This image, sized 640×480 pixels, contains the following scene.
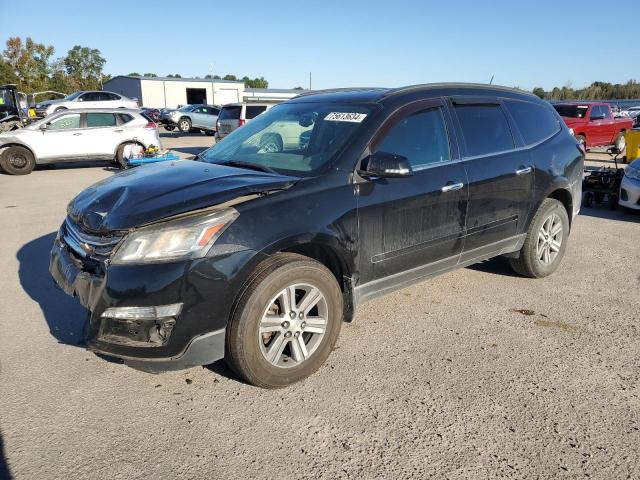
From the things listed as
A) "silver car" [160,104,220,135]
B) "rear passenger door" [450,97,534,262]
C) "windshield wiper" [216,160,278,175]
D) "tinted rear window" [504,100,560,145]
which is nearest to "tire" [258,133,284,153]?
"windshield wiper" [216,160,278,175]

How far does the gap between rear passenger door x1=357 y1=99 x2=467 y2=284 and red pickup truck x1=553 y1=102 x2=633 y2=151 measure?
14.5 metres

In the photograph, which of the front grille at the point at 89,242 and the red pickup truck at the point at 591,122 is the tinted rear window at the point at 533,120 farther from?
the red pickup truck at the point at 591,122

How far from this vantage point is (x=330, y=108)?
3826mm

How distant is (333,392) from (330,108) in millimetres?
2103

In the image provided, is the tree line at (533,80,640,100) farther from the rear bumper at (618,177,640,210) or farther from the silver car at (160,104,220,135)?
the rear bumper at (618,177,640,210)

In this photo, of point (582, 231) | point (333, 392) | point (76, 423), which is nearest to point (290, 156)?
point (333, 392)

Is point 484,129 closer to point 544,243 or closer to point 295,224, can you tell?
point 544,243

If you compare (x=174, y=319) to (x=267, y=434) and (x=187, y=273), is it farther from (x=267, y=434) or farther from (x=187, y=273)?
(x=267, y=434)

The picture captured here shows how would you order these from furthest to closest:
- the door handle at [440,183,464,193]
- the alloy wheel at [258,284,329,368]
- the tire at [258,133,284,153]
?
the tire at [258,133,284,153] → the door handle at [440,183,464,193] → the alloy wheel at [258,284,329,368]

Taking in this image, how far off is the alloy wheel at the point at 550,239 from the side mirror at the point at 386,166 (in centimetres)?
222

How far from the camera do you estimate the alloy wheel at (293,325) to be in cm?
295

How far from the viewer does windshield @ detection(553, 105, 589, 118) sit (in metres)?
16.5

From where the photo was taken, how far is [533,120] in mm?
4738

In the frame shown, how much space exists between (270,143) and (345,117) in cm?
68
